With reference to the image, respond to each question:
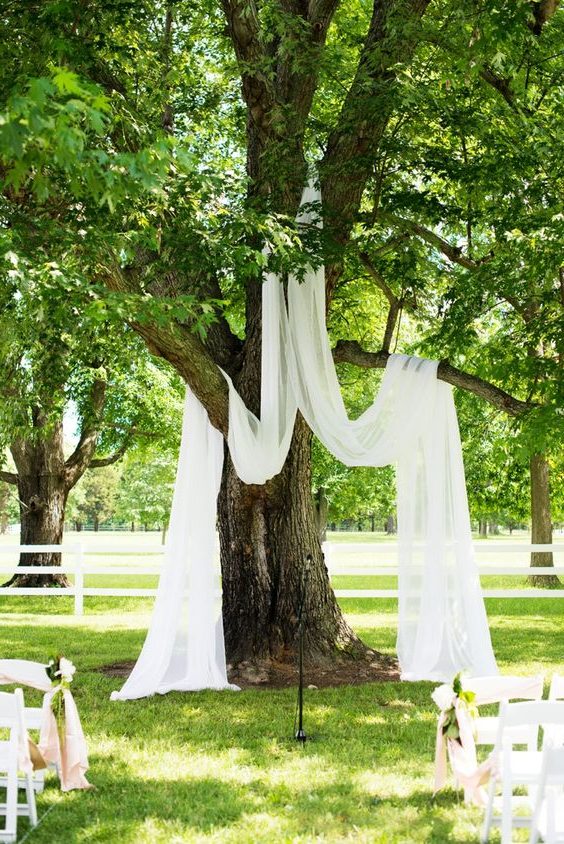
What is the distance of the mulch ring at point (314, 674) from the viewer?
9.78 metres

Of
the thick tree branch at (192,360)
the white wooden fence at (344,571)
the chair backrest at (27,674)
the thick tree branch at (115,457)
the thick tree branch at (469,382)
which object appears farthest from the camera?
the thick tree branch at (115,457)

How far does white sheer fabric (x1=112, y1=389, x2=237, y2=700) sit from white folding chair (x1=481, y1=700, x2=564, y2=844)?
452 centimetres

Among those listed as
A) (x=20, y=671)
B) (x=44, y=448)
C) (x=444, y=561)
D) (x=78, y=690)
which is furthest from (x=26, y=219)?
(x=44, y=448)

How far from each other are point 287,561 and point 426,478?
166 cm

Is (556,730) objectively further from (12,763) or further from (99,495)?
Result: (99,495)

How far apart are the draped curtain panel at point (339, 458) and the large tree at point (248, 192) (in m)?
0.42

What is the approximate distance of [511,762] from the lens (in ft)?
17.3

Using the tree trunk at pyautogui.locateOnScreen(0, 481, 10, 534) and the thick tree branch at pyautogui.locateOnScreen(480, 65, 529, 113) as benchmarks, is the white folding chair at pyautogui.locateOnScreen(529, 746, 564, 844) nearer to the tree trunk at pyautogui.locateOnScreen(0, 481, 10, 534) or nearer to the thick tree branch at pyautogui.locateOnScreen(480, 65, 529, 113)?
the thick tree branch at pyautogui.locateOnScreen(480, 65, 529, 113)

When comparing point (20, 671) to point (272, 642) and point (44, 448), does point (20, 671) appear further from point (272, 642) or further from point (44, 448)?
point (44, 448)

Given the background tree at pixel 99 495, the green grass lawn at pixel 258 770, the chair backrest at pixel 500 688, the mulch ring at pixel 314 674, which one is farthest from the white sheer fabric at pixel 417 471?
the background tree at pixel 99 495

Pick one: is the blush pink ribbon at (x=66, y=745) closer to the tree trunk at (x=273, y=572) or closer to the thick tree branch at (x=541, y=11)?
the tree trunk at (x=273, y=572)

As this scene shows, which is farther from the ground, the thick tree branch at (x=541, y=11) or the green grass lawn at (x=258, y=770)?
the thick tree branch at (x=541, y=11)

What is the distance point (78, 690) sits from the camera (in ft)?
31.6

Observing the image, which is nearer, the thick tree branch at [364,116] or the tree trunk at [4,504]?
the thick tree branch at [364,116]
